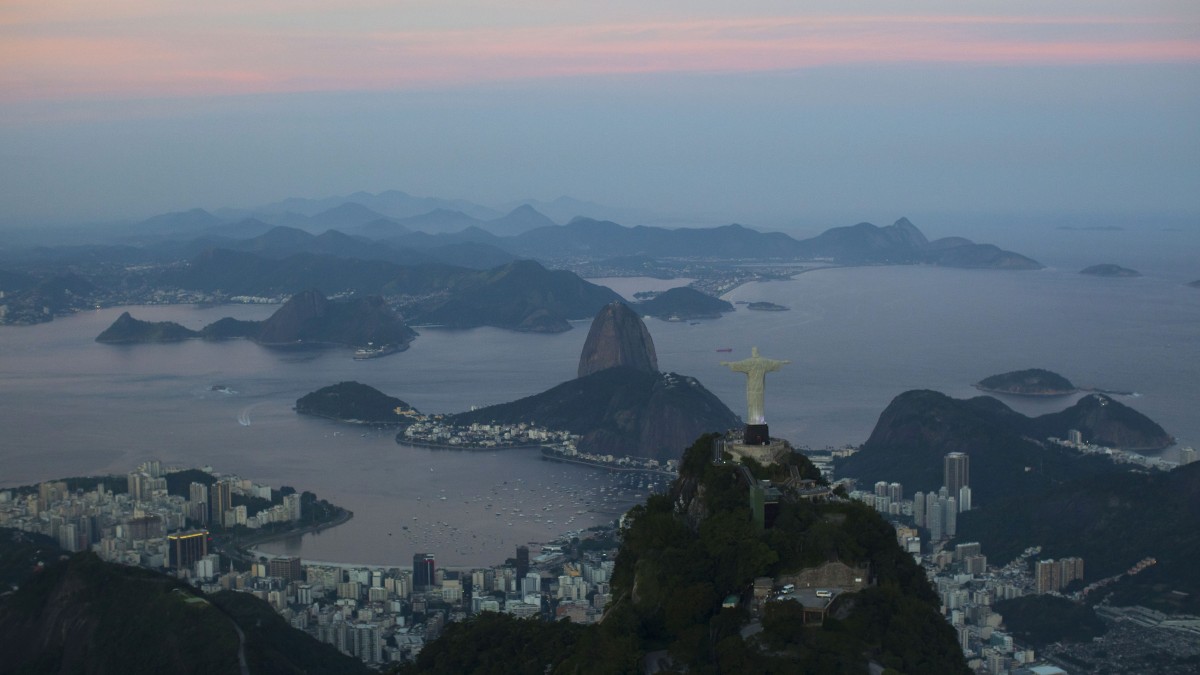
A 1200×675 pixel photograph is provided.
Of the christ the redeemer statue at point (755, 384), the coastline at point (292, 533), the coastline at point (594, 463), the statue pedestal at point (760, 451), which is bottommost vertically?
the coastline at point (292, 533)

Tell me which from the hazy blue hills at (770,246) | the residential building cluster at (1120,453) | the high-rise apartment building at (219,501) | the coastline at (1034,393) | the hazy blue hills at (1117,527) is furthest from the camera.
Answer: the hazy blue hills at (770,246)

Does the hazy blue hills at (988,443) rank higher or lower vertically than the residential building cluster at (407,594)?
higher

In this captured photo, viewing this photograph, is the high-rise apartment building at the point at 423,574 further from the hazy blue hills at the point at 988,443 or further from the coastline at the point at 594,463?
the hazy blue hills at the point at 988,443

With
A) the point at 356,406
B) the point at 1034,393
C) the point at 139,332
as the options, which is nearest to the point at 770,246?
the point at 139,332

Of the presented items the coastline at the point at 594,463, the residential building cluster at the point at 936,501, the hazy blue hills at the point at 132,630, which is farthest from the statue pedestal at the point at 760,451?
the coastline at the point at 594,463

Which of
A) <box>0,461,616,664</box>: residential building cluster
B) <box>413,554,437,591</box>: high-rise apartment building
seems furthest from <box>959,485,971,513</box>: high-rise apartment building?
<box>413,554,437,591</box>: high-rise apartment building

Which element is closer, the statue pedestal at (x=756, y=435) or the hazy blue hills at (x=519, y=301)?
the statue pedestal at (x=756, y=435)

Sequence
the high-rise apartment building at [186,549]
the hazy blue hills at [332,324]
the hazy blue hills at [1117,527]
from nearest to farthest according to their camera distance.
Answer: the hazy blue hills at [1117,527], the high-rise apartment building at [186,549], the hazy blue hills at [332,324]
